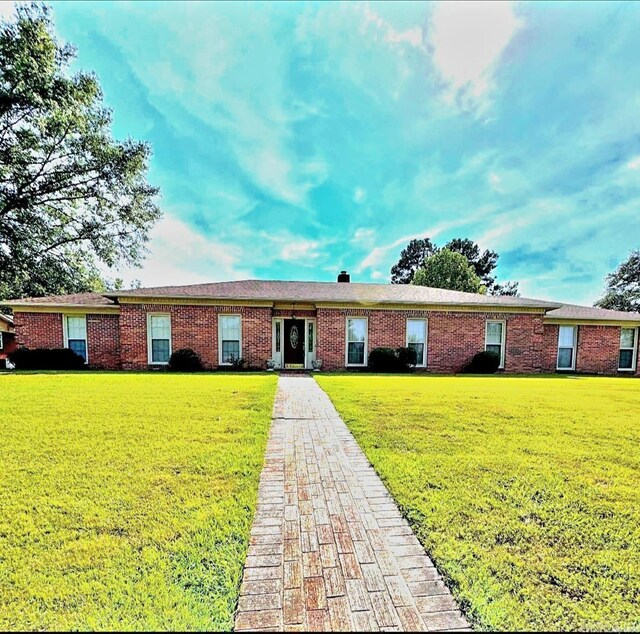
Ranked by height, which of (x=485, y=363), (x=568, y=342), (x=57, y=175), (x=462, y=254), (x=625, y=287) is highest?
(x=57, y=175)

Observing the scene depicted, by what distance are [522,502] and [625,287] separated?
4381 cm

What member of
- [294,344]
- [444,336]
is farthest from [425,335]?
[294,344]

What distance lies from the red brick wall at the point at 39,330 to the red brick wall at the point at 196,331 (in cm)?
292

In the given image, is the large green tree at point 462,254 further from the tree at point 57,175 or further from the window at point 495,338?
the tree at point 57,175

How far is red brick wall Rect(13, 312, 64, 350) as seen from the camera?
13.0 meters

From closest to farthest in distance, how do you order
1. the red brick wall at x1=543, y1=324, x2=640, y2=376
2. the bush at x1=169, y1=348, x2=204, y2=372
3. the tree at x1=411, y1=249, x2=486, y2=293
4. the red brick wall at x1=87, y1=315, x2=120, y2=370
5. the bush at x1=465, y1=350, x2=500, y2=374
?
the bush at x1=169, y1=348, x2=204, y2=372 → the red brick wall at x1=87, y1=315, x2=120, y2=370 → the bush at x1=465, y1=350, x2=500, y2=374 → the red brick wall at x1=543, y1=324, x2=640, y2=376 → the tree at x1=411, y1=249, x2=486, y2=293

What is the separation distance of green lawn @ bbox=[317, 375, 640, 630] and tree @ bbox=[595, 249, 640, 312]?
37530 mm

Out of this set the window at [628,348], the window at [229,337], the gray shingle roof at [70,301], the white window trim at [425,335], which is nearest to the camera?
the gray shingle roof at [70,301]

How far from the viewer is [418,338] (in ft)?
45.7

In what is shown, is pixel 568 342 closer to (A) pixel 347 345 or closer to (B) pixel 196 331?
(A) pixel 347 345

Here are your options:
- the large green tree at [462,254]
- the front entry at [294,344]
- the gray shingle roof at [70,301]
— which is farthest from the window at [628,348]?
the large green tree at [462,254]

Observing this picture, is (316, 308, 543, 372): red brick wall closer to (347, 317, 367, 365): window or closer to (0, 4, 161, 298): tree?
(347, 317, 367, 365): window

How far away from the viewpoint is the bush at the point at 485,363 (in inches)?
533

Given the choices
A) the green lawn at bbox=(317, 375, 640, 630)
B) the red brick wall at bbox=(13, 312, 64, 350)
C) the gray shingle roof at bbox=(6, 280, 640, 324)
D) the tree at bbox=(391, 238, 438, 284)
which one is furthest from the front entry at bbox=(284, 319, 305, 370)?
the tree at bbox=(391, 238, 438, 284)
